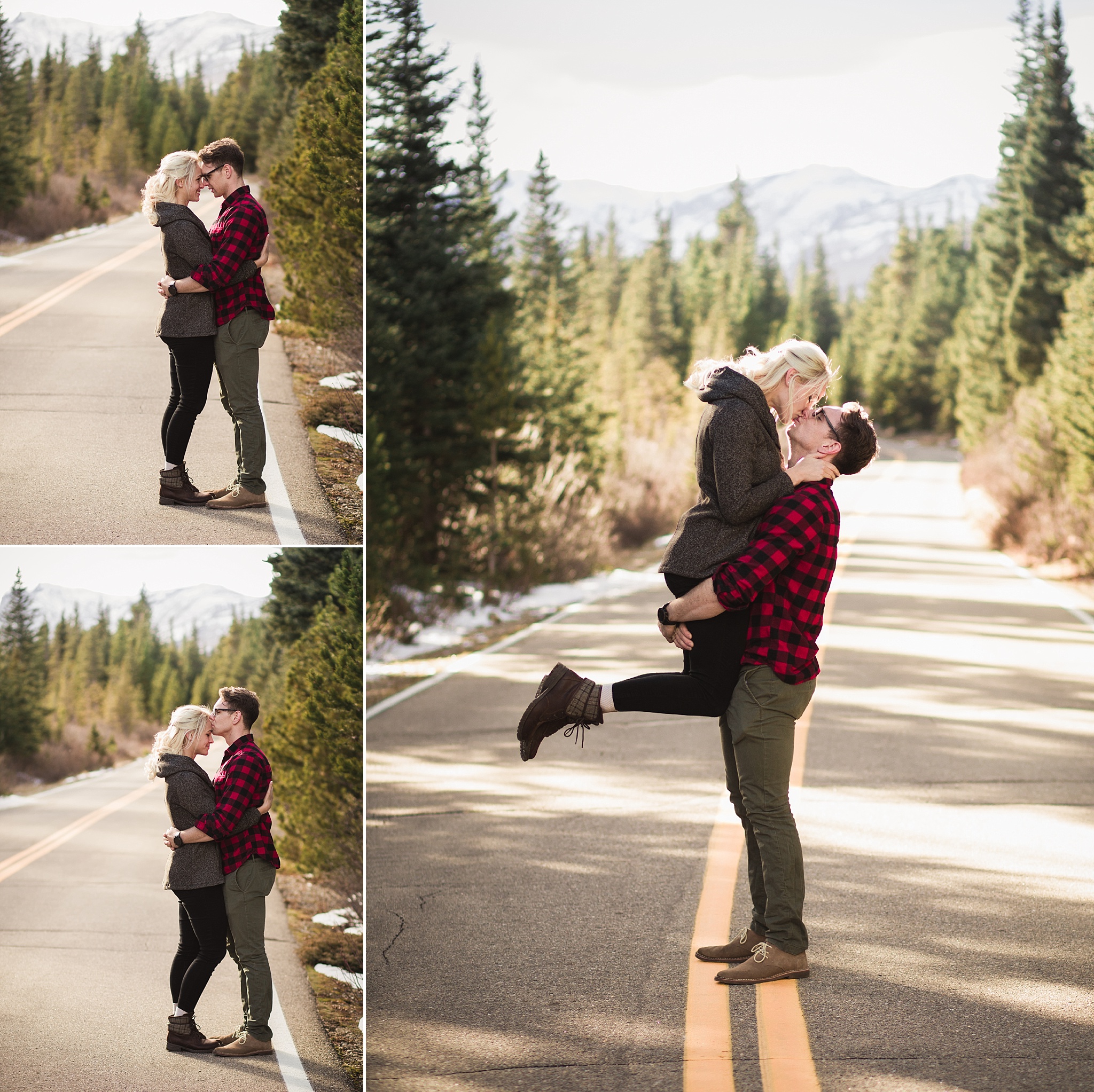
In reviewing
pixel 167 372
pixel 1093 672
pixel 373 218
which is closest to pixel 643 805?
pixel 167 372

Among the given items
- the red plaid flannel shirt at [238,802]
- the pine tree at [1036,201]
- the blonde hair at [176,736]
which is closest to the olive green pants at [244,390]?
the blonde hair at [176,736]

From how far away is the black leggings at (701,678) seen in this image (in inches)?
181

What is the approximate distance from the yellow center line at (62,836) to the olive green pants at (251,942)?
42cm

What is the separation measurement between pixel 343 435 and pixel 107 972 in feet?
6.59

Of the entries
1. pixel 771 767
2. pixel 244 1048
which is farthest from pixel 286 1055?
pixel 771 767

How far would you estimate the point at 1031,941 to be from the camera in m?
5.20

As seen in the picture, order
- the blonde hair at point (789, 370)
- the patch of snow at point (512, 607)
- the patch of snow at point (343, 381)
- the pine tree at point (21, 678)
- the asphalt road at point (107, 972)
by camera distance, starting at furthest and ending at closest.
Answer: the patch of snow at point (512, 607) < the patch of snow at point (343, 381) < the blonde hair at point (789, 370) < the pine tree at point (21, 678) < the asphalt road at point (107, 972)

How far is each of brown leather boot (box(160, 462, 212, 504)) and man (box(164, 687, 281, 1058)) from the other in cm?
68

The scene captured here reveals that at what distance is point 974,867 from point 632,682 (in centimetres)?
275

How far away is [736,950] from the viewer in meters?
4.98

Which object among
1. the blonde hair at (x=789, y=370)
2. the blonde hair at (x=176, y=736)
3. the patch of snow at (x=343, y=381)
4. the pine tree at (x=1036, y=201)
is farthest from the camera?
the pine tree at (x=1036, y=201)

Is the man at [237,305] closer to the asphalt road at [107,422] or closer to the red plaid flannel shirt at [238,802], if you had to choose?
the asphalt road at [107,422]

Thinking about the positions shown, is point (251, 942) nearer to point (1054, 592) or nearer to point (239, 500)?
point (239, 500)

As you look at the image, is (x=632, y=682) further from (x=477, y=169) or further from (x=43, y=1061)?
(x=477, y=169)
